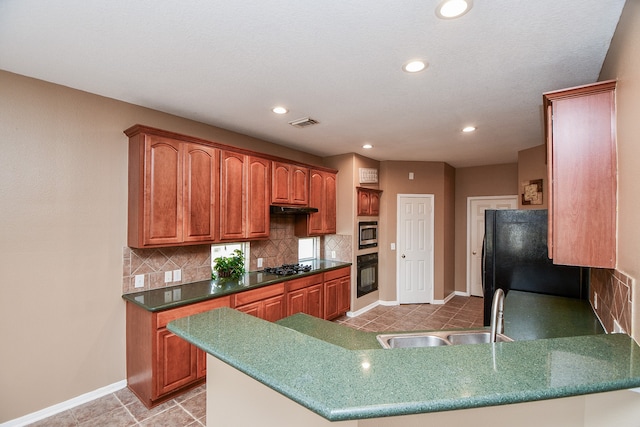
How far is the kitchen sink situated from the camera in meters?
1.73

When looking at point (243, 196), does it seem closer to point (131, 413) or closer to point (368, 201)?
point (131, 413)

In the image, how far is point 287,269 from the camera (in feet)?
12.8

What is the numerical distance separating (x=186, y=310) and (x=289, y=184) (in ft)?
6.61

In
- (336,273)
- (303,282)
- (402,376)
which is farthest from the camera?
(336,273)

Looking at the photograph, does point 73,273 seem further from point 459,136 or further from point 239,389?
point 459,136

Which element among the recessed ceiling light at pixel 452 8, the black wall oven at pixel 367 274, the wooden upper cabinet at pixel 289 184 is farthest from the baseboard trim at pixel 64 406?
the recessed ceiling light at pixel 452 8

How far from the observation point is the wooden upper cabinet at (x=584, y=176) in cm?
149

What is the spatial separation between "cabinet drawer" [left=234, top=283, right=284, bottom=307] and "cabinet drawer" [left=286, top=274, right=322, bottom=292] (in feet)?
0.49

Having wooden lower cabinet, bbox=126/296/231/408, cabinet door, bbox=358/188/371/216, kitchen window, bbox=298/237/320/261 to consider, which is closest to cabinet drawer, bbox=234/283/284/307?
wooden lower cabinet, bbox=126/296/231/408

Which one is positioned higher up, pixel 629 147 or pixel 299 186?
pixel 299 186

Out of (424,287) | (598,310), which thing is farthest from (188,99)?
(424,287)

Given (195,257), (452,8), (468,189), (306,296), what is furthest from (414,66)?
(468,189)

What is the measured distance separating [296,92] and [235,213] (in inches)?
59.3

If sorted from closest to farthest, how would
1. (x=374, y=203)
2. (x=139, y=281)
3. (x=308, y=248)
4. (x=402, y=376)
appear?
(x=402, y=376) → (x=139, y=281) → (x=308, y=248) → (x=374, y=203)
